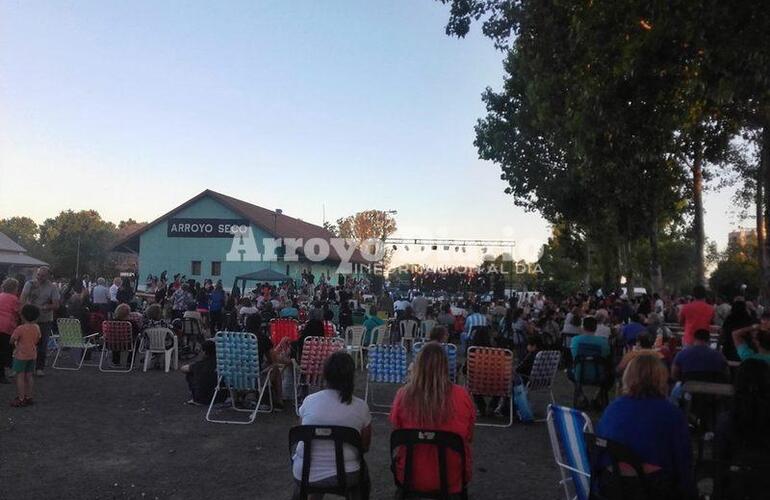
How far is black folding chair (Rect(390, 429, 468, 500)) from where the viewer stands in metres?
3.28

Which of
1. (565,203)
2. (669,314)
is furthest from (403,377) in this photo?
(565,203)

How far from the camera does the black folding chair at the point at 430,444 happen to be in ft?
10.8

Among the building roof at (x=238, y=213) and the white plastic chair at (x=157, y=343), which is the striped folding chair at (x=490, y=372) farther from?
the building roof at (x=238, y=213)

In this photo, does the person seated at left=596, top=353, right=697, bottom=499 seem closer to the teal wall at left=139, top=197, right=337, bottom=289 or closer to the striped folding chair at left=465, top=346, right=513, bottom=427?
the striped folding chair at left=465, top=346, right=513, bottom=427

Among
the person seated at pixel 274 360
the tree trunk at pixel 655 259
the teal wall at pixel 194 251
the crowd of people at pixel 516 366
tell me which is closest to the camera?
the crowd of people at pixel 516 366

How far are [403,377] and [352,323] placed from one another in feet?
30.2

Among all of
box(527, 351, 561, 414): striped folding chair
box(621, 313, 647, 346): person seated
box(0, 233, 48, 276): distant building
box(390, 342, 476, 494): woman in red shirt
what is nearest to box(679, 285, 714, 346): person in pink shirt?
box(621, 313, 647, 346): person seated

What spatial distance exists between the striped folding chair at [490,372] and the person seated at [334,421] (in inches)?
150

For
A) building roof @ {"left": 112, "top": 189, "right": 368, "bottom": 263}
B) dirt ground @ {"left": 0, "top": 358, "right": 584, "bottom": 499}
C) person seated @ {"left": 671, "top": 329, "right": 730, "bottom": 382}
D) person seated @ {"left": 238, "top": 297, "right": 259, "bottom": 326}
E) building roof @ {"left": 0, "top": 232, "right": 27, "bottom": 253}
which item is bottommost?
dirt ground @ {"left": 0, "top": 358, "right": 584, "bottom": 499}

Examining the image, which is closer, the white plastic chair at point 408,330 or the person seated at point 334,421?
the person seated at point 334,421

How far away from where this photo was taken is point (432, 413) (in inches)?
136

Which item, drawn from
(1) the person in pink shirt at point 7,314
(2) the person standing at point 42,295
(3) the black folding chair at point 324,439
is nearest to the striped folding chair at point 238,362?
(1) the person in pink shirt at point 7,314

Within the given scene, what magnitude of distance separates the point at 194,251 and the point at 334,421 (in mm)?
33463

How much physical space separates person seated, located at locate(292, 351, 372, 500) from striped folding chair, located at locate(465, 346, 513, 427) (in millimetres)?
3817
